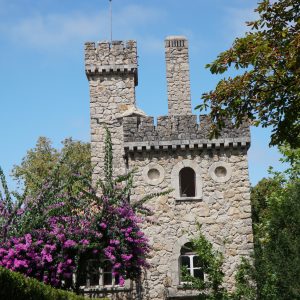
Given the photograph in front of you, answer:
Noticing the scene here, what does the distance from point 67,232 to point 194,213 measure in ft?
18.9

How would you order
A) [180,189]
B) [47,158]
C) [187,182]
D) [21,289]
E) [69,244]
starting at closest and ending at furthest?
[21,289] → [69,244] → [180,189] → [187,182] → [47,158]

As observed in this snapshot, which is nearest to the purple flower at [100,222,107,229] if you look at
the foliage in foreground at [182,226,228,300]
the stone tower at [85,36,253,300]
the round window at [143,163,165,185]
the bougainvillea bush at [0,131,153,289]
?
the bougainvillea bush at [0,131,153,289]

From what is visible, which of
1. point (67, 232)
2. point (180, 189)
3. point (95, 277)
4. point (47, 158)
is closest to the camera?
point (67, 232)

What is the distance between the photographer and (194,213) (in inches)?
899

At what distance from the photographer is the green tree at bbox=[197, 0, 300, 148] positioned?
12.1m

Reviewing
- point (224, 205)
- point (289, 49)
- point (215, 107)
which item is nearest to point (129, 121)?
point (224, 205)

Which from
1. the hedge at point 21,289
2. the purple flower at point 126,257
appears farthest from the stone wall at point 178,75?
Result: the hedge at point 21,289

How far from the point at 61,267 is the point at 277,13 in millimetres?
9596

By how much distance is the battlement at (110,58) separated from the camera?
27812 millimetres

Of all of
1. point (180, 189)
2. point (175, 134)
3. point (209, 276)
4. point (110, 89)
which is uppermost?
point (110, 89)

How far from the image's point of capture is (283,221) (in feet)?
64.4

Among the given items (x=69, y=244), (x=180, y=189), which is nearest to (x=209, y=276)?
(x=69, y=244)

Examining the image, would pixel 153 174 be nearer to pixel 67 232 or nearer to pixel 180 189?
pixel 180 189

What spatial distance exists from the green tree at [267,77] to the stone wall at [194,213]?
32.1 ft
